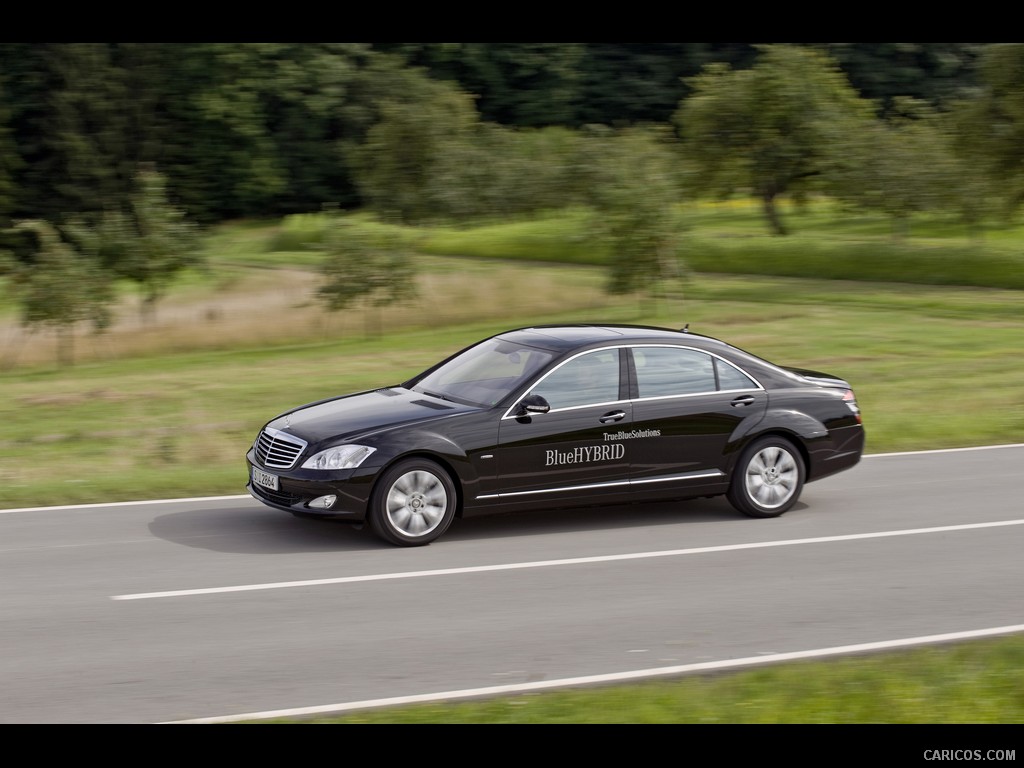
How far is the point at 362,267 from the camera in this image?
26.7 m

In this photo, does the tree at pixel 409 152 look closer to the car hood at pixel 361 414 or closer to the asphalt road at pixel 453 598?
the car hood at pixel 361 414

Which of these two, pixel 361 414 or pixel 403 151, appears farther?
pixel 403 151

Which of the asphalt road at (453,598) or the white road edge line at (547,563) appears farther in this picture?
the white road edge line at (547,563)

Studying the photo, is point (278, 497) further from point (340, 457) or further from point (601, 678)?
point (601, 678)

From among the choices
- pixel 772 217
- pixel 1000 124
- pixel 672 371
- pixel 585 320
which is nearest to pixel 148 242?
pixel 585 320

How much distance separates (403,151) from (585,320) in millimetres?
20109

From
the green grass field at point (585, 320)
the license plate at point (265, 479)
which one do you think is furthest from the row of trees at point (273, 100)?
the license plate at point (265, 479)

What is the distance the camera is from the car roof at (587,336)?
1022 centimetres

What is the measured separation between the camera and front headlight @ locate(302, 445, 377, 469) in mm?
9070

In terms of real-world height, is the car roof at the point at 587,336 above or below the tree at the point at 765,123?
below

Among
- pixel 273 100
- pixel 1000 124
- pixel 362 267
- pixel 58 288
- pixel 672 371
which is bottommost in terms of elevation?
pixel 672 371

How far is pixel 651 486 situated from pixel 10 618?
4.74 metres

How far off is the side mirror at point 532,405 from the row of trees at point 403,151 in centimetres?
379
